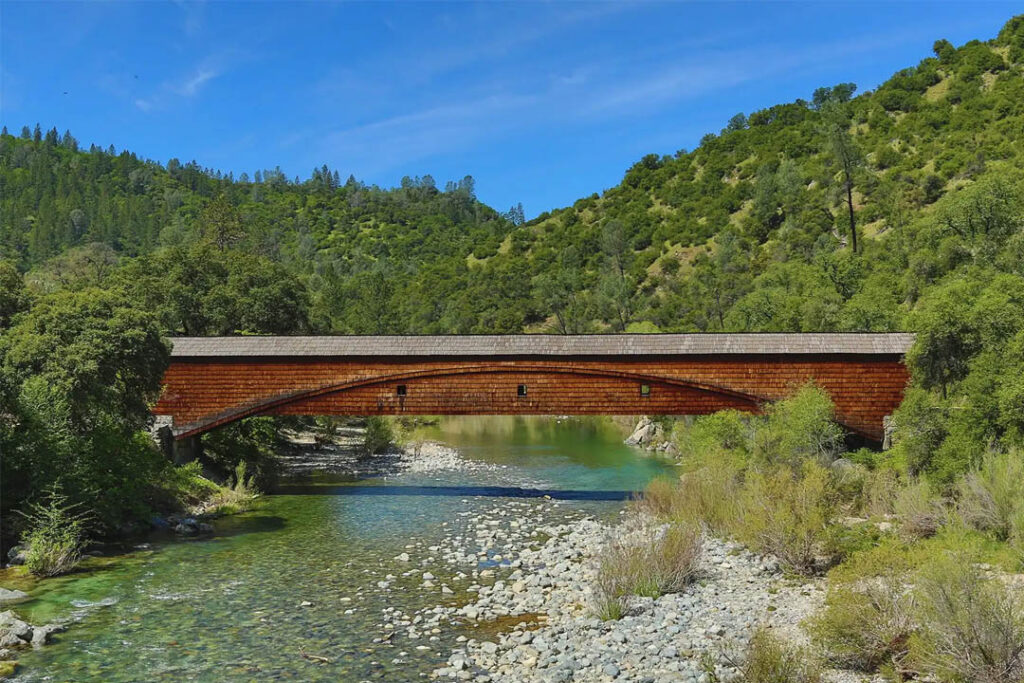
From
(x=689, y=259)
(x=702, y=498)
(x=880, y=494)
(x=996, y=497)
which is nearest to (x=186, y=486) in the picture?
(x=702, y=498)

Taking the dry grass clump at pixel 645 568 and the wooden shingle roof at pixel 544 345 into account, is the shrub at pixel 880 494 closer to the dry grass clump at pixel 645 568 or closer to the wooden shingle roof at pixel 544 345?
the dry grass clump at pixel 645 568

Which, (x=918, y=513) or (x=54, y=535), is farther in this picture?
(x=54, y=535)

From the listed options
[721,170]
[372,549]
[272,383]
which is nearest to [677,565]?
[372,549]

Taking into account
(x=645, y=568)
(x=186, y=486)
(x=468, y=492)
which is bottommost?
(x=468, y=492)

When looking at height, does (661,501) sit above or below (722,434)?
below

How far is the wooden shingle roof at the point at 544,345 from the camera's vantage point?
22.0 metres

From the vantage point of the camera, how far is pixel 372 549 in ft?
54.7

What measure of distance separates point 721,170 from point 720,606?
73.7 metres

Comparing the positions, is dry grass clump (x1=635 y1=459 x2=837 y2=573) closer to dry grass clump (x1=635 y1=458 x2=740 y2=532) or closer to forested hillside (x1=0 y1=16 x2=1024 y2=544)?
dry grass clump (x1=635 y1=458 x2=740 y2=532)

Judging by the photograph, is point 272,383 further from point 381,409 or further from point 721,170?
point 721,170

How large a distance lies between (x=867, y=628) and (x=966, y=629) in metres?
1.20

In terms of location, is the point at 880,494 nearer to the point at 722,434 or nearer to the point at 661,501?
the point at 661,501

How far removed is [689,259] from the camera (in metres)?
66.9

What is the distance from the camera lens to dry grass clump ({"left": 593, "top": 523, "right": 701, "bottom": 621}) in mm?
11984
